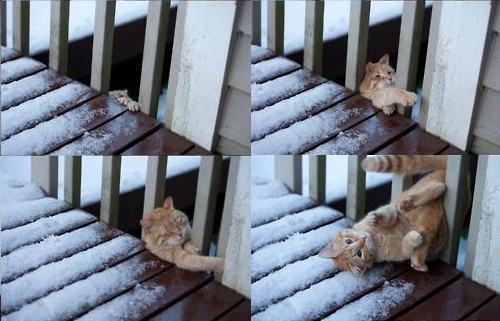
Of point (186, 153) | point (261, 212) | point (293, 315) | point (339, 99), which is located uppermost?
point (339, 99)

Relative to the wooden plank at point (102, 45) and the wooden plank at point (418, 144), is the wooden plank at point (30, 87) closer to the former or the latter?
the wooden plank at point (102, 45)

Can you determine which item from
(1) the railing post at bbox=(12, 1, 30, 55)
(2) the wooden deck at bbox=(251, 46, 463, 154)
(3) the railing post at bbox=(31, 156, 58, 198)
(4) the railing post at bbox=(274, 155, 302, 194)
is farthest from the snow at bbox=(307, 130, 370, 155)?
(1) the railing post at bbox=(12, 1, 30, 55)

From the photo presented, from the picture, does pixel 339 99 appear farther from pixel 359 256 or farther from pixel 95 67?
pixel 95 67

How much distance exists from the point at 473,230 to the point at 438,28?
0.41 metres

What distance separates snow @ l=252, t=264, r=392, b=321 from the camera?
1733 mm

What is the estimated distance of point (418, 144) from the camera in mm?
1729

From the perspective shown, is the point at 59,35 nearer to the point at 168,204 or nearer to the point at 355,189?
the point at 168,204

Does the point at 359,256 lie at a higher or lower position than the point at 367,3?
lower

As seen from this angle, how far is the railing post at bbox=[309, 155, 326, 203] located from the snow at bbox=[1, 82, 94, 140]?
19.0 inches

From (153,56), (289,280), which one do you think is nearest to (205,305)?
(289,280)

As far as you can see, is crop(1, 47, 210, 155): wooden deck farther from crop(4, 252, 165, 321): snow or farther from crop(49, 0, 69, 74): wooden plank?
crop(4, 252, 165, 321): snow

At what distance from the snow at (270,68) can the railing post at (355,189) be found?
23 centimetres

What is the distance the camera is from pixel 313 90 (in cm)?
178

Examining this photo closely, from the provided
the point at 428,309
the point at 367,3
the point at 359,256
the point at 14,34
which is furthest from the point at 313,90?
the point at 14,34
